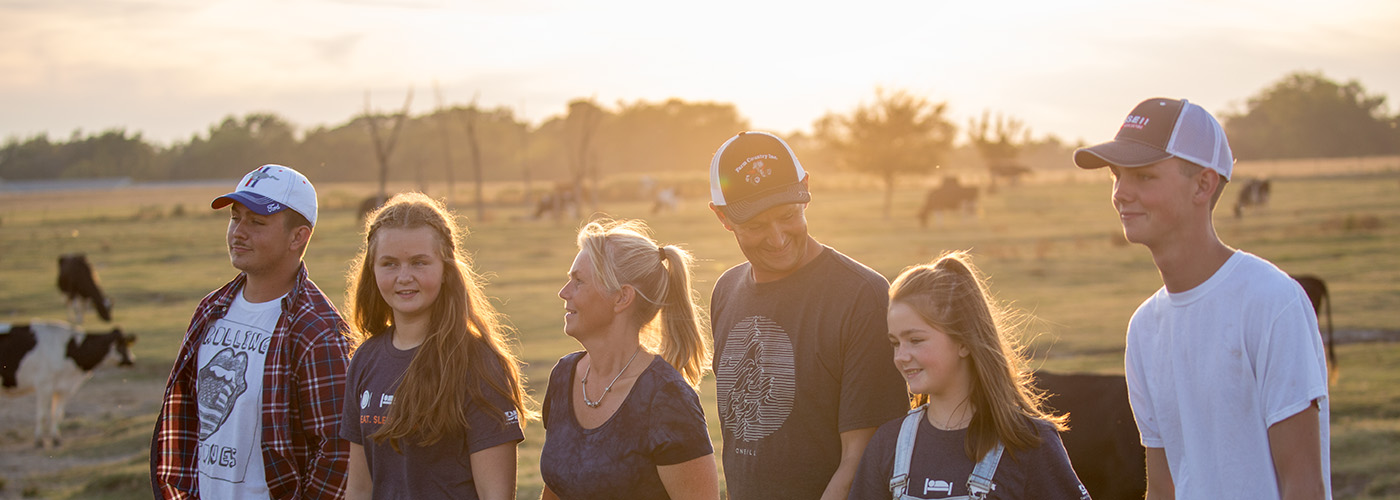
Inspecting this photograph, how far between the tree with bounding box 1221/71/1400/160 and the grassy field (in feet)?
108

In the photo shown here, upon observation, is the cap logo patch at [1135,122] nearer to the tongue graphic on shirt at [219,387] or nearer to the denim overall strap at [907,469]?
the denim overall strap at [907,469]

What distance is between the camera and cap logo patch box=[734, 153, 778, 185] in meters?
3.06

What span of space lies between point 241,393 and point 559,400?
1248 mm

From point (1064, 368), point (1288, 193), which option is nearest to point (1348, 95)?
point (1288, 193)

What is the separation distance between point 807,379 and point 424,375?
118 cm

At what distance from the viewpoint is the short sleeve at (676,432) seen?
9.33 ft

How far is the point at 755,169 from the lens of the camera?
10.1 ft

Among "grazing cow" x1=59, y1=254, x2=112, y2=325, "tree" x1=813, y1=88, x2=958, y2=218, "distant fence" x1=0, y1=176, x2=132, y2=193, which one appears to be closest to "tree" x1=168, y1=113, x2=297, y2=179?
"distant fence" x1=0, y1=176, x2=132, y2=193

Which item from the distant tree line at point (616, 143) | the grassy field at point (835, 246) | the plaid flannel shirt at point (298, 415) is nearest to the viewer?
the plaid flannel shirt at point (298, 415)

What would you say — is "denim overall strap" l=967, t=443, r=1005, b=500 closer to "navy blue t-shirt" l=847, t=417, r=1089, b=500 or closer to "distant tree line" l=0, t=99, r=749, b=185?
"navy blue t-shirt" l=847, t=417, r=1089, b=500

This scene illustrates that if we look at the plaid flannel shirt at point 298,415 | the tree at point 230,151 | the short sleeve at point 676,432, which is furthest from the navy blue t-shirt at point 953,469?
the tree at point 230,151

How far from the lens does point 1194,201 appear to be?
2779 mm

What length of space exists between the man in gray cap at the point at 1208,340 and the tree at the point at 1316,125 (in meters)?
85.6

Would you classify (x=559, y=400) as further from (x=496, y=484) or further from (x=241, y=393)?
(x=241, y=393)
